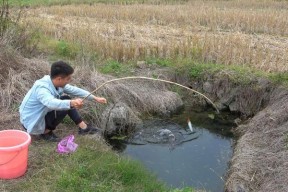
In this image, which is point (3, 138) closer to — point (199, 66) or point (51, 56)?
point (51, 56)

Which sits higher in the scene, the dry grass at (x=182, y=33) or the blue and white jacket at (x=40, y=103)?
the blue and white jacket at (x=40, y=103)

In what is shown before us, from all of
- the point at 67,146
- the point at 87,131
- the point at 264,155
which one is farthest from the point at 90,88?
the point at 264,155

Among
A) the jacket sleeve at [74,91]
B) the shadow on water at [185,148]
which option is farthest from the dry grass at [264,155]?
the jacket sleeve at [74,91]

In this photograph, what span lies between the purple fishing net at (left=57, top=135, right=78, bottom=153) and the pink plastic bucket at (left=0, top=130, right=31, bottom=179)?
1.99 feet

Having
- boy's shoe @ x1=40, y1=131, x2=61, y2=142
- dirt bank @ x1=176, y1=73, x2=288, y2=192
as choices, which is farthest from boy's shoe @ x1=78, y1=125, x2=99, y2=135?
dirt bank @ x1=176, y1=73, x2=288, y2=192

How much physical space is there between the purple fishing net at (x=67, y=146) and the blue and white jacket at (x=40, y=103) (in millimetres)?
424

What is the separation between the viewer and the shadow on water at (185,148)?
617cm

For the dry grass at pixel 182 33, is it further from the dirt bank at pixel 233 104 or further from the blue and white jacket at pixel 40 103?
the blue and white jacket at pixel 40 103

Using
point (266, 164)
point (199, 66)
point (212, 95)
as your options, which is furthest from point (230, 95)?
point (266, 164)

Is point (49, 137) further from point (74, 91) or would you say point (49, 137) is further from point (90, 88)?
point (90, 88)

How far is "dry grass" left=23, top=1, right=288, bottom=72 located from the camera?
9727 millimetres

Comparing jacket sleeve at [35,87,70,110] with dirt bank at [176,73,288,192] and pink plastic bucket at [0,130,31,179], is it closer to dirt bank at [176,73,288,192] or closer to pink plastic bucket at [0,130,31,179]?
pink plastic bucket at [0,130,31,179]

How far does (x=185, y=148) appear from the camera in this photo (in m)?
7.03

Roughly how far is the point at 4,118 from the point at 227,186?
3.76 meters
